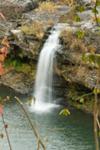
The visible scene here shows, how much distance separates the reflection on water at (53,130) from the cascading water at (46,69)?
234 cm

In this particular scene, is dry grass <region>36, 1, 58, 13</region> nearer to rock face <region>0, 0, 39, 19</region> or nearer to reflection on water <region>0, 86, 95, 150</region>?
rock face <region>0, 0, 39, 19</region>

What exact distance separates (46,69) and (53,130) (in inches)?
239

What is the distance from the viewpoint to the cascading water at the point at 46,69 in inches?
888

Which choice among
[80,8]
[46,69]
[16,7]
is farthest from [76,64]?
[80,8]

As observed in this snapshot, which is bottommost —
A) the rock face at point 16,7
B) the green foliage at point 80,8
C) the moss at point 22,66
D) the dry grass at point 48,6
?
the moss at point 22,66

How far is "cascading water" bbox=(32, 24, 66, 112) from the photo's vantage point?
22547 mm

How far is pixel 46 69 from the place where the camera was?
23.0 meters

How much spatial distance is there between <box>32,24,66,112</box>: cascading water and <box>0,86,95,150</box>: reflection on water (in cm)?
234

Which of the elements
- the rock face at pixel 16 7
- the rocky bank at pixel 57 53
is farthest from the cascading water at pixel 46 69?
the rock face at pixel 16 7

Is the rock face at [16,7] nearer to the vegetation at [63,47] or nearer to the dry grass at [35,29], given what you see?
the vegetation at [63,47]

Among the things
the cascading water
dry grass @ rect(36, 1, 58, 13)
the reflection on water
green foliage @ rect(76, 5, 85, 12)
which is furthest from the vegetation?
green foliage @ rect(76, 5, 85, 12)

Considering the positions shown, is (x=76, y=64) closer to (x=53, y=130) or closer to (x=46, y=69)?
(x=46, y=69)

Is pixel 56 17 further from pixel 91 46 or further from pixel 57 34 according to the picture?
pixel 91 46

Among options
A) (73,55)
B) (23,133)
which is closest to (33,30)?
(73,55)
